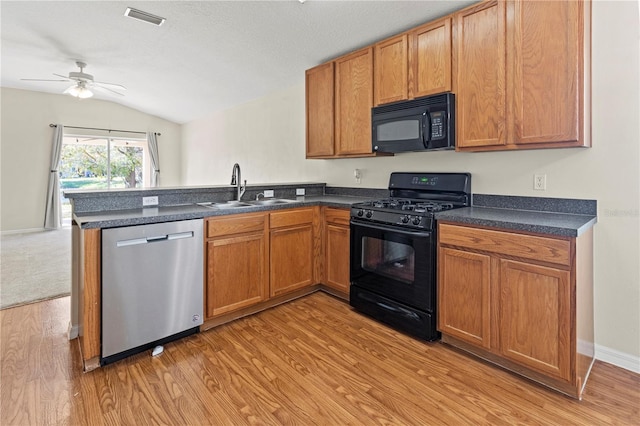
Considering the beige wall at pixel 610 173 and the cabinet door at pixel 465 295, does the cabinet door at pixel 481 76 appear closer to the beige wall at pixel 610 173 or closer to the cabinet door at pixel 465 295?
the beige wall at pixel 610 173

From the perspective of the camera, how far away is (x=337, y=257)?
10.3 feet

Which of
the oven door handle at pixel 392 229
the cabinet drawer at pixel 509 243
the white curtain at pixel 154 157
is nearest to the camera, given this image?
the cabinet drawer at pixel 509 243

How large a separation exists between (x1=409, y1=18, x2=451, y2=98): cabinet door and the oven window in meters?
1.21

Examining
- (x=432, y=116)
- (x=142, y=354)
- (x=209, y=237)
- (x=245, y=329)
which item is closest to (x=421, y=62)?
(x=432, y=116)

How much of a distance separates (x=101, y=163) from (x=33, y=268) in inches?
150

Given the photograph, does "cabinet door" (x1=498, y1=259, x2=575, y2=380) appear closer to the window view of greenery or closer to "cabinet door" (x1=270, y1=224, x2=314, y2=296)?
"cabinet door" (x1=270, y1=224, x2=314, y2=296)

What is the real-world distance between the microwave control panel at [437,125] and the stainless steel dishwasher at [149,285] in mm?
1856

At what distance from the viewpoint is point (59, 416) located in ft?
5.34

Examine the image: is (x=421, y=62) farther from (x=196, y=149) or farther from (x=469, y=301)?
(x=196, y=149)

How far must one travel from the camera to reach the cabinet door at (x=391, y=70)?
2.75 metres

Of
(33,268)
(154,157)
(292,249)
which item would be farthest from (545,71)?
(154,157)

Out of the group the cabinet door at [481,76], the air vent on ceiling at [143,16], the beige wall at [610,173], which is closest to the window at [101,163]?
the air vent on ceiling at [143,16]

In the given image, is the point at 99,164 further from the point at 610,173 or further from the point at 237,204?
the point at 610,173

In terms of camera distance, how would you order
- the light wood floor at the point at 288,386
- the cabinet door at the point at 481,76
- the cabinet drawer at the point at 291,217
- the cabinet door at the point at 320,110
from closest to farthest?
the light wood floor at the point at 288,386
the cabinet door at the point at 481,76
the cabinet drawer at the point at 291,217
the cabinet door at the point at 320,110
